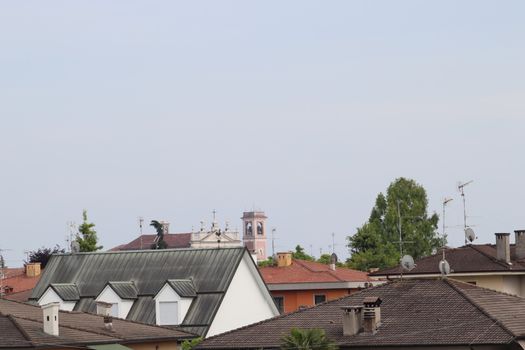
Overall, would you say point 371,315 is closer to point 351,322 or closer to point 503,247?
point 351,322

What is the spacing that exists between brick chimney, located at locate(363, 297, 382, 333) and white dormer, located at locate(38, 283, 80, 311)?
2721cm

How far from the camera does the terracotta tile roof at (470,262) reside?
6681cm

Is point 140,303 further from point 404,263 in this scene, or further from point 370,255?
point 370,255

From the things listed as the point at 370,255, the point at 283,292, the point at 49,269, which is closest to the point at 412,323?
the point at 49,269

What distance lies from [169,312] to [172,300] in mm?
593

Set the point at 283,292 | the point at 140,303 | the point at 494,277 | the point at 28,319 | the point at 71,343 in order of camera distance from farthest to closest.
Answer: the point at 283,292 → the point at 140,303 → the point at 494,277 → the point at 28,319 → the point at 71,343

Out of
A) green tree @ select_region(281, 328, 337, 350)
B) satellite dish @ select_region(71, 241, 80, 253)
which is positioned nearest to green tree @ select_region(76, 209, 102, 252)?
satellite dish @ select_region(71, 241, 80, 253)

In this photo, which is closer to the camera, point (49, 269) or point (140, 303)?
point (140, 303)

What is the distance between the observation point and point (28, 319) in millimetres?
54125

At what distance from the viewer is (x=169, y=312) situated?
69.8 metres

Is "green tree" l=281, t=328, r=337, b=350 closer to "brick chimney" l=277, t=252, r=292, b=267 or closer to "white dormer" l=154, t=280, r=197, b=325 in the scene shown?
"white dormer" l=154, t=280, r=197, b=325

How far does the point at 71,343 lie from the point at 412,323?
11.6 metres

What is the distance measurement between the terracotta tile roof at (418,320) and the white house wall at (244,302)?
17439mm

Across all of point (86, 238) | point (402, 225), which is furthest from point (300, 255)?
point (86, 238)
